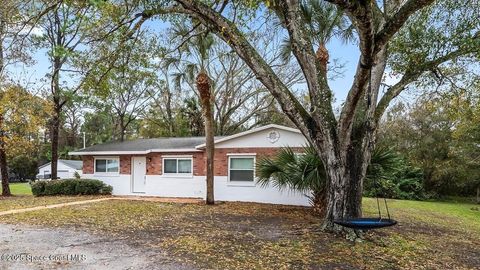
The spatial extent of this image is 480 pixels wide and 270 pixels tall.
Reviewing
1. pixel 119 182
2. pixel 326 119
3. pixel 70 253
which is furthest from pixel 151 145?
pixel 70 253

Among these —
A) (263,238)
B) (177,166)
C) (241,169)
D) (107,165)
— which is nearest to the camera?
(263,238)

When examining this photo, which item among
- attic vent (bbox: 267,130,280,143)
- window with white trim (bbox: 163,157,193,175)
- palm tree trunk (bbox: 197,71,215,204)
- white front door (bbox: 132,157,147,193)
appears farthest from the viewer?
white front door (bbox: 132,157,147,193)

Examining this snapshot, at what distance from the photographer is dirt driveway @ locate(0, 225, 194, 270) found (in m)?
5.96

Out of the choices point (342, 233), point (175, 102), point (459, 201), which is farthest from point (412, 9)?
point (175, 102)

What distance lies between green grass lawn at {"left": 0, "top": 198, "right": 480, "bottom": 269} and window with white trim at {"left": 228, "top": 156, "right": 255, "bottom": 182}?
3.50 m

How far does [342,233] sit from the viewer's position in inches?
334

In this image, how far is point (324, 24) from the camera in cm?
1192

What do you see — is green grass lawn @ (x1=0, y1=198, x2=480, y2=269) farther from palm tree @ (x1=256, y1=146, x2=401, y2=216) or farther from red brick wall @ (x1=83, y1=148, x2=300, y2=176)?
red brick wall @ (x1=83, y1=148, x2=300, y2=176)

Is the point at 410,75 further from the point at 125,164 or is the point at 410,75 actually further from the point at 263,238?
the point at 125,164

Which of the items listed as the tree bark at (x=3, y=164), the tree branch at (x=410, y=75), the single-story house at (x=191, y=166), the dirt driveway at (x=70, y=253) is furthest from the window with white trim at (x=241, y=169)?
the tree bark at (x=3, y=164)

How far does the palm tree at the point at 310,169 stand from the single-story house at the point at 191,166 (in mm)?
3038

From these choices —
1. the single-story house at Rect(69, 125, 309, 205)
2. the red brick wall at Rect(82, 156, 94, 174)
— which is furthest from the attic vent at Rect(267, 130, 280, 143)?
the red brick wall at Rect(82, 156, 94, 174)

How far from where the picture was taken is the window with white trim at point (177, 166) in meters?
17.8

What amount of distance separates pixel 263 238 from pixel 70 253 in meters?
3.90
